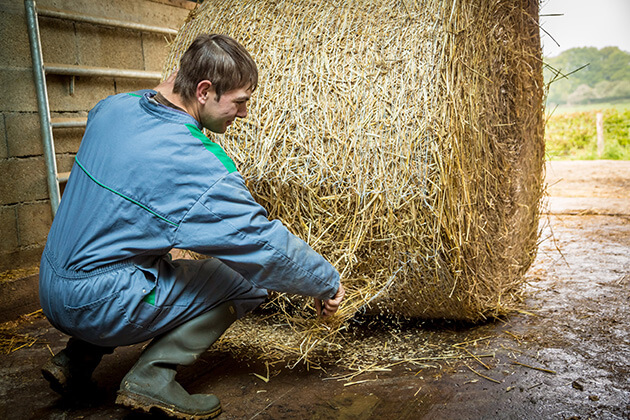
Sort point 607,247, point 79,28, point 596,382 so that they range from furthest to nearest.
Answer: point 607,247 → point 79,28 → point 596,382

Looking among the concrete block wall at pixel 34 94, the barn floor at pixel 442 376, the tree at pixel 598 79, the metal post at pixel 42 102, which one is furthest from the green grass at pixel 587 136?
the tree at pixel 598 79

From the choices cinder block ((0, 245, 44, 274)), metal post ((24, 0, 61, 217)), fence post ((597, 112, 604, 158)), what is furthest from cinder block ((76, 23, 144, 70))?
fence post ((597, 112, 604, 158))

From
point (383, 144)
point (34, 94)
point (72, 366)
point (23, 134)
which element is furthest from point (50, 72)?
point (383, 144)

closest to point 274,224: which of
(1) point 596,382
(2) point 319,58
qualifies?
(2) point 319,58

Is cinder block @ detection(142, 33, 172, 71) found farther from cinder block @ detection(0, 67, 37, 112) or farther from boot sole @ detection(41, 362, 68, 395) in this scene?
boot sole @ detection(41, 362, 68, 395)

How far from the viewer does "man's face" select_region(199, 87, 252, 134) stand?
178 centimetres

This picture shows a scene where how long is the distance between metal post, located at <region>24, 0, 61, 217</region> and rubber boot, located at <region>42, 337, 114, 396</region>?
1.58 meters

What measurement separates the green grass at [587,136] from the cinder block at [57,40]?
9667 millimetres

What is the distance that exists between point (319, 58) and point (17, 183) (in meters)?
2.08

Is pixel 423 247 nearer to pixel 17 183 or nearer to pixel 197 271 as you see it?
pixel 197 271

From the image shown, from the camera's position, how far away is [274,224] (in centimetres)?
169

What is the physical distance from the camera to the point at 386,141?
2145 mm

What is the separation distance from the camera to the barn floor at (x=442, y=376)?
1846 millimetres

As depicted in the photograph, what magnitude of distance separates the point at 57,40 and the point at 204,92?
2.09m
